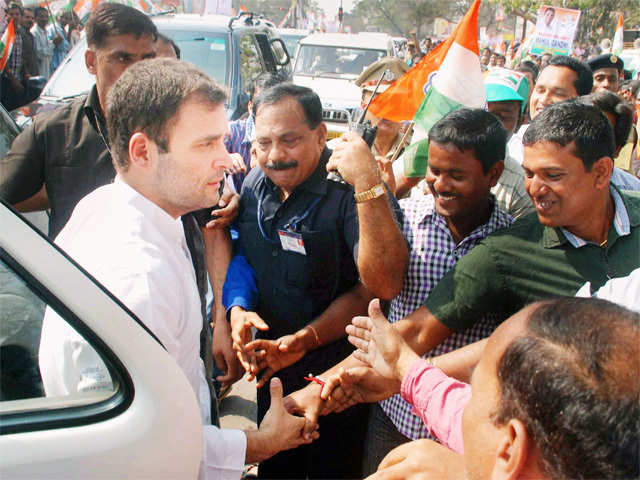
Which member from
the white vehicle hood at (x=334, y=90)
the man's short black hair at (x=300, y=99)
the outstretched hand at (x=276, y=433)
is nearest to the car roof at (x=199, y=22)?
the white vehicle hood at (x=334, y=90)

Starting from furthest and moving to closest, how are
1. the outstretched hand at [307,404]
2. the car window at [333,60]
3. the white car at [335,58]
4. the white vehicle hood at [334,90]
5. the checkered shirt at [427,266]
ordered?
the car window at [333,60], the white car at [335,58], the white vehicle hood at [334,90], the checkered shirt at [427,266], the outstretched hand at [307,404]

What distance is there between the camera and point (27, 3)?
8539mm

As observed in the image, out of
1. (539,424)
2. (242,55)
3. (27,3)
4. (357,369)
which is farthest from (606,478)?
(27,3)

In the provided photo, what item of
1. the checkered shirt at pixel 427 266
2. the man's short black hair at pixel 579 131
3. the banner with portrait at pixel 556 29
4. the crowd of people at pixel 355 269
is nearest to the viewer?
the crowd of people at pixel 355 269

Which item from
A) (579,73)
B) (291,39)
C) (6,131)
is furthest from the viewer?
(291,39)

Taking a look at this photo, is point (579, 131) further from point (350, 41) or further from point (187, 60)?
point (350, 41)

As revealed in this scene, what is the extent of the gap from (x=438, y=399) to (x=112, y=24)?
6.97ft

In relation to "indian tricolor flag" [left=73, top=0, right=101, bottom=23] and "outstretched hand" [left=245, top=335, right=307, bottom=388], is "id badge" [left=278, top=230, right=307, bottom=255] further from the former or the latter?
"indian tricolor flag" [left=73, top=0, right=101, bottom=23]

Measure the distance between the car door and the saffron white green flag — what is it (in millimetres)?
1783

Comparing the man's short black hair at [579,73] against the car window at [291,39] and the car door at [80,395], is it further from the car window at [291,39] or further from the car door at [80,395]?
the car window at [291,39]

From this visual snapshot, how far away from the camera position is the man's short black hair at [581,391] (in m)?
0.83

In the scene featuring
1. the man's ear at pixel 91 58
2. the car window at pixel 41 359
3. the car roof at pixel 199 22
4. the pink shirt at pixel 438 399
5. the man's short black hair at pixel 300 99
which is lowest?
the pink shirt at pixel 438 399

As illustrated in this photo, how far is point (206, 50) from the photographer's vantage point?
6.37 metres

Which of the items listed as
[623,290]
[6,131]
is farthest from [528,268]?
[6,131]
